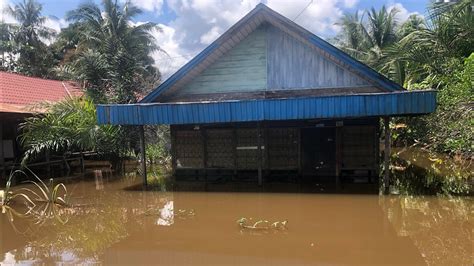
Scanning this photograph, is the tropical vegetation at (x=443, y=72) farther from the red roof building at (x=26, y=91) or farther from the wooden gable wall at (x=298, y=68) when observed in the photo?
the red roof building at (x=26, y=91)

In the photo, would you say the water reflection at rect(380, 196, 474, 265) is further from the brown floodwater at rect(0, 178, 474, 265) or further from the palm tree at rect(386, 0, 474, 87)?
the palm tree at rect(386, 0, 474, 87)

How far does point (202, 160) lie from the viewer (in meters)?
14.8

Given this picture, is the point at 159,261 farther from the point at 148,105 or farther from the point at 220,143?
the point at 220,143

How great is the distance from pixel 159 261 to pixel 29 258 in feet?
7.51

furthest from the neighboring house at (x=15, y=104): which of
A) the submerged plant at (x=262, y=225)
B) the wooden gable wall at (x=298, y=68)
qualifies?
the submerged plant at (x=262, y=225)

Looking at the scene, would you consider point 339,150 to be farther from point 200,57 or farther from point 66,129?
point 66,129

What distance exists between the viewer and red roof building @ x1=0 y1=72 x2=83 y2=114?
50.2 feet

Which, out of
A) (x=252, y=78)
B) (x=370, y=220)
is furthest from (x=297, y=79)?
(x=370, y=220)

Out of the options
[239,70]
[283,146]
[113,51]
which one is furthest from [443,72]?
[113,51]

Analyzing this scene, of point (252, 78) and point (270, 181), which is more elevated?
point (252, 78)

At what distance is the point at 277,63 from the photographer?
507 inches

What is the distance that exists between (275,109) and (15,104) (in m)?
10.3

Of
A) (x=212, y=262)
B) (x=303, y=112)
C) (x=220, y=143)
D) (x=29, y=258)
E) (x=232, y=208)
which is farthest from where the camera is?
(x=220, y=143)

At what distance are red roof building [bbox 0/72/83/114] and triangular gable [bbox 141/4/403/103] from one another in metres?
5.61
